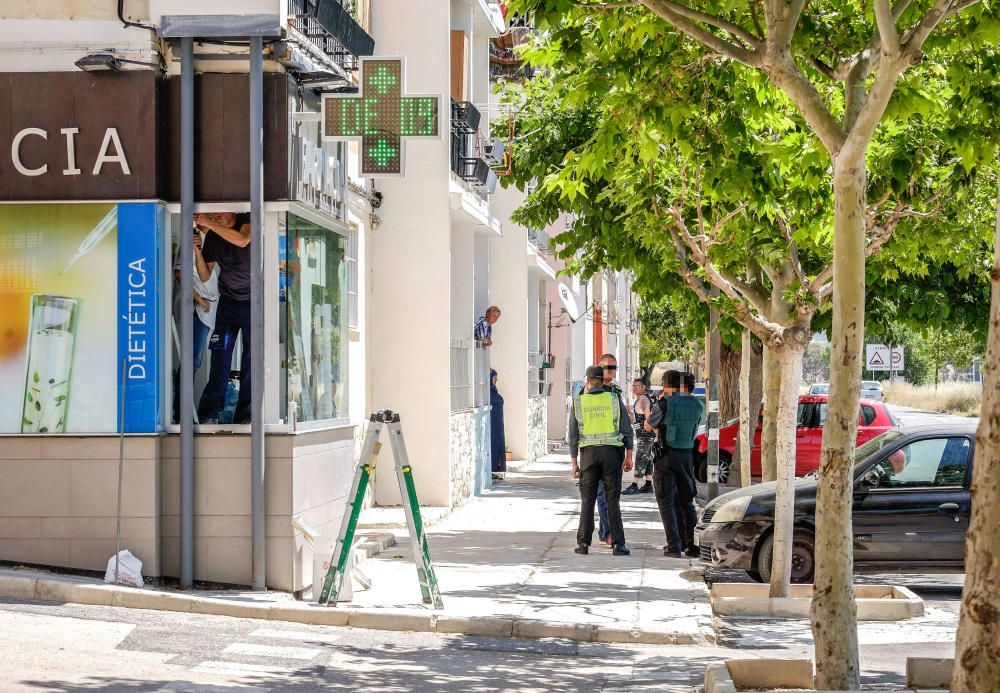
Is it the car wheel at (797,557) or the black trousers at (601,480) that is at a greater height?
the black trousers at (601,480)

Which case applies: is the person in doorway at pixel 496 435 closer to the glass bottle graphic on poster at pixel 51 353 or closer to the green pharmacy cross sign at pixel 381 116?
the green pharmacy cross sign at pixel 381 116

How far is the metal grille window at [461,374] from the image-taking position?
20.2m

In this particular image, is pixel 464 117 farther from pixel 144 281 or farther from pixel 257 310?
pixel 144 281

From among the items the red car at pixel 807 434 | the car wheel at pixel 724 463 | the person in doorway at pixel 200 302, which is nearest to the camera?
the person in doorway at pixel 200 302

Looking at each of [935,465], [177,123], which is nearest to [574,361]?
[935,465]

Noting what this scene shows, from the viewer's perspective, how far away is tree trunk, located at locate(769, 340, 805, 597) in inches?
451

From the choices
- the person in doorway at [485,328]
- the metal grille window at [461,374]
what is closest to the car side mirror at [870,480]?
the metal grille window at [461,374]

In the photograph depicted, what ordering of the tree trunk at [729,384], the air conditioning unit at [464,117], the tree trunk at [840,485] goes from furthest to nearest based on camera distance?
the tree trunk at [729,384] → the air conditioning unit at [464,117] → the tree trunk at [840,485]

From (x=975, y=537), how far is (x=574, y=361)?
1433 inches

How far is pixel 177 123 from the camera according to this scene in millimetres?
10789

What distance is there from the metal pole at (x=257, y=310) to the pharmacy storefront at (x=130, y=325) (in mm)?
94

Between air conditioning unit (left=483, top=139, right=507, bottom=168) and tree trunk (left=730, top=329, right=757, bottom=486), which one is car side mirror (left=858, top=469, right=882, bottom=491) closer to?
tree trunk (left=730, top=329, right=757, bottom=486)

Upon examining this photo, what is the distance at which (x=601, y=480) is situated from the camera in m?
14.6

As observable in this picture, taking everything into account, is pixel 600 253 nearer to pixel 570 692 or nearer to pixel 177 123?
pixel 177 123
